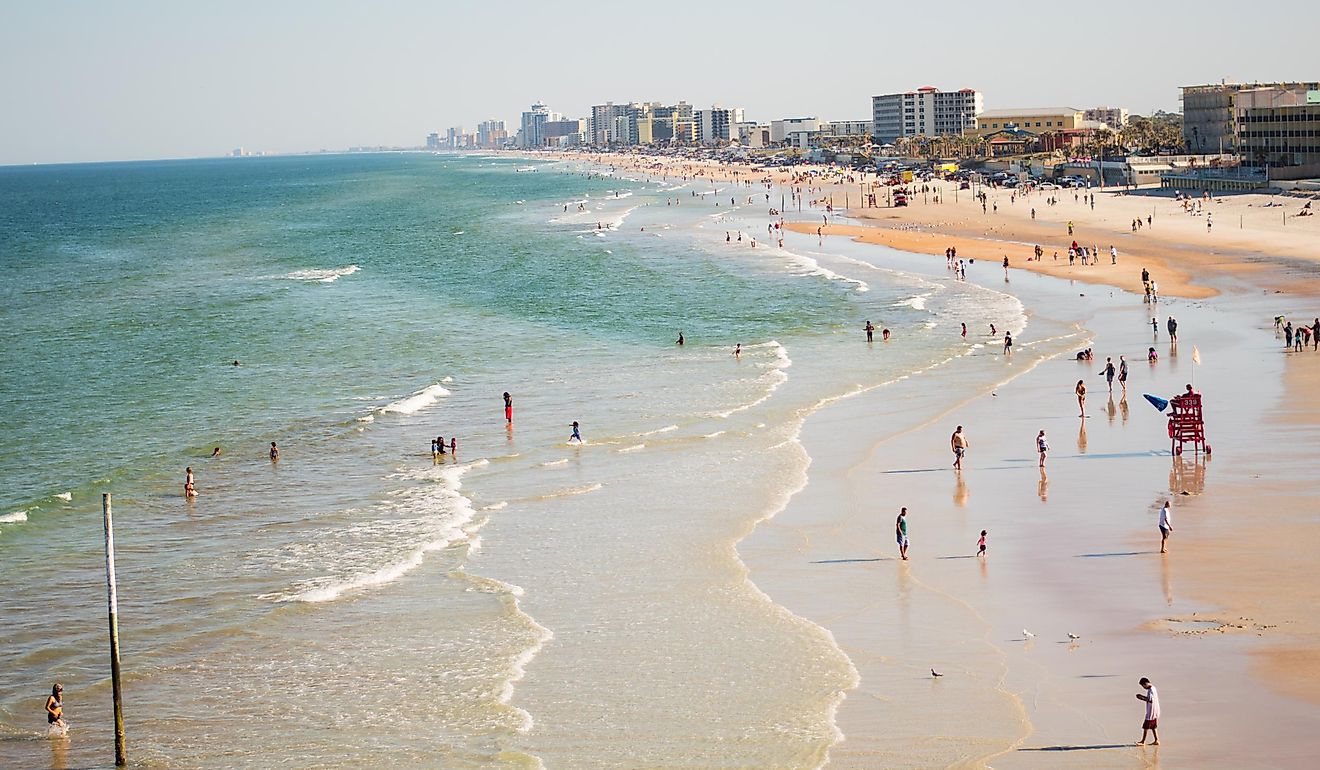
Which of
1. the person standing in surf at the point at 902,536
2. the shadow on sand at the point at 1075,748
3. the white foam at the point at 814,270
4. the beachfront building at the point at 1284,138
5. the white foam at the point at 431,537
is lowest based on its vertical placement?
the shadow on sand at the point at 1075,748

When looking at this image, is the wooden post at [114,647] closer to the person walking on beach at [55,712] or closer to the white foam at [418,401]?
the person walking on beach at [55,712]

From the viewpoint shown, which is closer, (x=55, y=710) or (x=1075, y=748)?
(x=1075, y=748)

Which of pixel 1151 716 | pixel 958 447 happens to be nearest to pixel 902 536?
pixel 958 447

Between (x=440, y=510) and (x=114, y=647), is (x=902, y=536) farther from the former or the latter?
(x=114, y=647)

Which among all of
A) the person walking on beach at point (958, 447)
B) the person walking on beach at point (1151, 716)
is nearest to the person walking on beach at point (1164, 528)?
the person walking on beach at point (958, 447)

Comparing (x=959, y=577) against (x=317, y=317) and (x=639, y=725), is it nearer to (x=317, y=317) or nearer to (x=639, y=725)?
(x=639, y=725)

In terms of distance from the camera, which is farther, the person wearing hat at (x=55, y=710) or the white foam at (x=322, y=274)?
the white foam at (x=322, y=274)

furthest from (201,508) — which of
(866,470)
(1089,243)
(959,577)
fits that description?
(1089,243)
